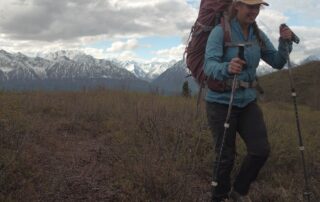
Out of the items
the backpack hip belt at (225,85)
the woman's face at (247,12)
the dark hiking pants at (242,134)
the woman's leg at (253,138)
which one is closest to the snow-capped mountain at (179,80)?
the backpack hip belt at (225,85)

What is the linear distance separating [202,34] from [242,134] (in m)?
1.17

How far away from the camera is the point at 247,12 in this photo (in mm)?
4988

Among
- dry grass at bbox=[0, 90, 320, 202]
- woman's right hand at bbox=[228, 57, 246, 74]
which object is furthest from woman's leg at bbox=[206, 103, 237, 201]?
woman's right hand at bbox=[228, 57, 246, 74]

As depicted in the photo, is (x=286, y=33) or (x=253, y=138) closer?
(x=253, y=138)

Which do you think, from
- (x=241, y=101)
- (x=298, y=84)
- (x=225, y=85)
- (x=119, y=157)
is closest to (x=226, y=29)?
(x=225, y=85)

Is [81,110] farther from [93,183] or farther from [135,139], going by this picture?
[93,183]

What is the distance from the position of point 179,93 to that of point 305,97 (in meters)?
22.9

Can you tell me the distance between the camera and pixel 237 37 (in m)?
5.11

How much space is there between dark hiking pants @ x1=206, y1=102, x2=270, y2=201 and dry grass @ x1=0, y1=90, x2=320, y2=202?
53 cm

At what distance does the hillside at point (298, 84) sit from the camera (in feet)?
117

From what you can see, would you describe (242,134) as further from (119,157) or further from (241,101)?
(119,157)

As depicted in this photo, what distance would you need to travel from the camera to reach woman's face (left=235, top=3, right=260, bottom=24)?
496 centimetres

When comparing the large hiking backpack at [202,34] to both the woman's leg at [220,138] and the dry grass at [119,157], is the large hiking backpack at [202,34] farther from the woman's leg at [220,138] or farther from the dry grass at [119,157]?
the dry grass at [119,157]

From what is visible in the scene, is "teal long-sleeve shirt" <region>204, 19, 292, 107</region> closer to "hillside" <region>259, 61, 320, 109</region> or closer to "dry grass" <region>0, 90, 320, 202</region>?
"dry grass" <region>0, 90, 320, 202</region>
